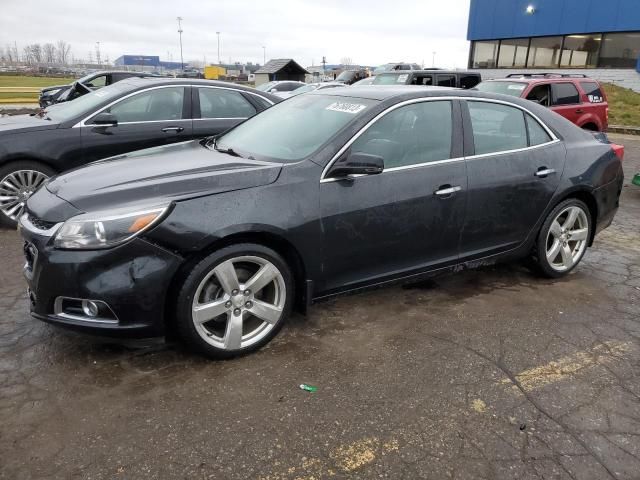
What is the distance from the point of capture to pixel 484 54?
32594 millimetres

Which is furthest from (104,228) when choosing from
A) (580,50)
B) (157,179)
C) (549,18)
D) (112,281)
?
(549,18)

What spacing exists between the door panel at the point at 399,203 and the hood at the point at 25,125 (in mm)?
3940

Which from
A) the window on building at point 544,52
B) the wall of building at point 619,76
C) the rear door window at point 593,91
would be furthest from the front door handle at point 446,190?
the window on building at point 544,52

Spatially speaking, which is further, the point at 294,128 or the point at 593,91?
the point at 593,91

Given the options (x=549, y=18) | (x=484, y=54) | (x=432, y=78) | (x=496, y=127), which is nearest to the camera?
(x=496, y=127)

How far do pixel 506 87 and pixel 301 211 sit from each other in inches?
344

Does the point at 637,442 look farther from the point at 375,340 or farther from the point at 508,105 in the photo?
the point at 508,105

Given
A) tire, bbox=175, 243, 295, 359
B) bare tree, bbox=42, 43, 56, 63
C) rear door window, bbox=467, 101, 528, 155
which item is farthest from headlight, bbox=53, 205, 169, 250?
bare tree, bbox=42, 43, 56, 63

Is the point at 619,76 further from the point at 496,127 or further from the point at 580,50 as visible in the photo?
the point at 496,127

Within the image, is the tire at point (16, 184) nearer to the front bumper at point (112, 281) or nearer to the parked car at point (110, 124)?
the parked car at point (110, 124)

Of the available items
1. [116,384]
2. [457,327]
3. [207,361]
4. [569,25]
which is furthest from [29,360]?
[569,25]

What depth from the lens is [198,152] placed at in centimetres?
378

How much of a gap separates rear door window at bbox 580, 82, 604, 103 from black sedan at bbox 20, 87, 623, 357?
778cm

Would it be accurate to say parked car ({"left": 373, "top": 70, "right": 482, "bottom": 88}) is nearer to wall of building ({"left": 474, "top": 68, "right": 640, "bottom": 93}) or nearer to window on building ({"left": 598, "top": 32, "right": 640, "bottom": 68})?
wall of building ({"left": 474, "top": 68, "right": 640, "bottom": 93})
